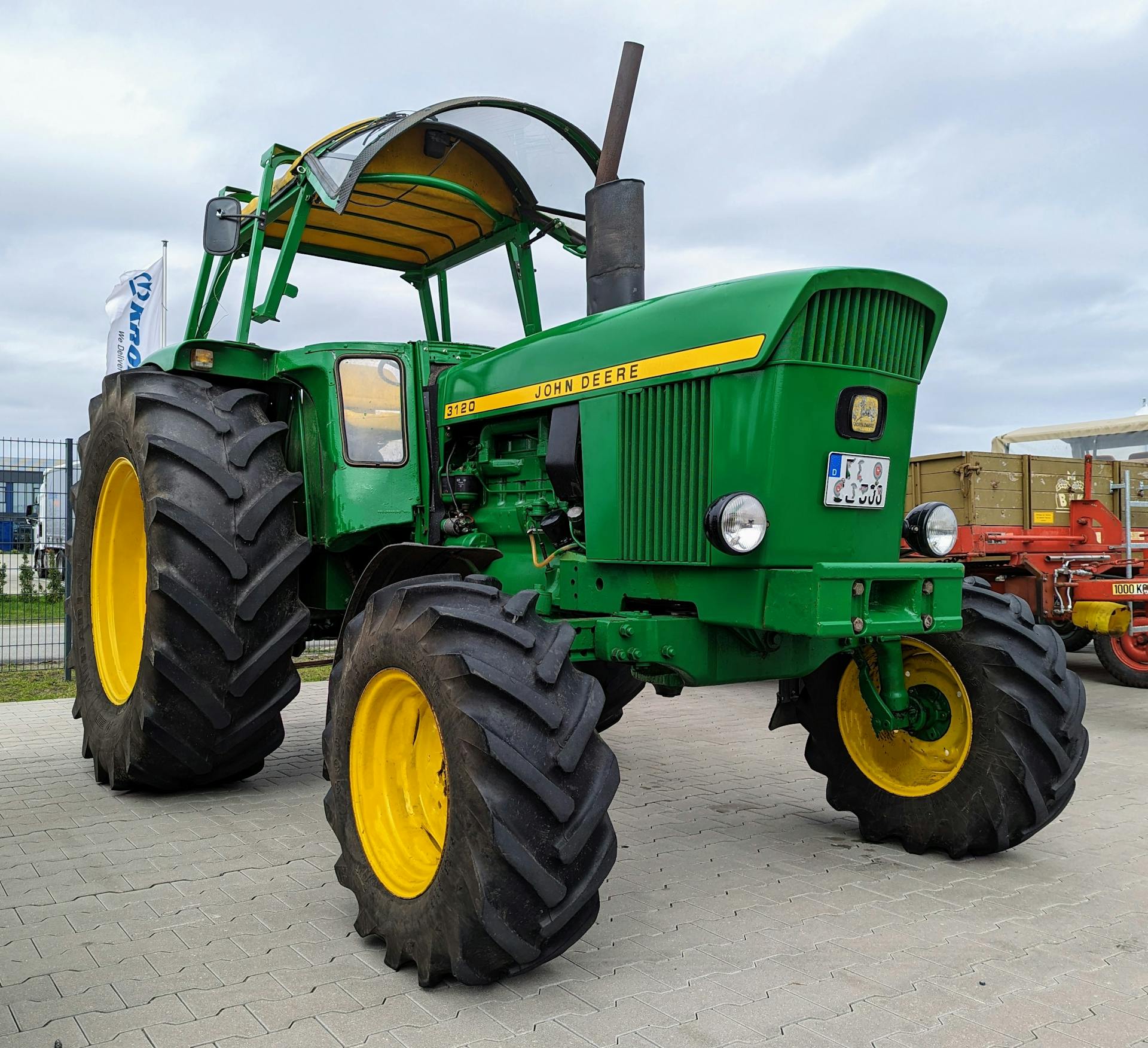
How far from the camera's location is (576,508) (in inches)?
164

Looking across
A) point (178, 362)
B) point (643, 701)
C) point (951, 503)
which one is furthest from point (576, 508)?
point (951, 503)

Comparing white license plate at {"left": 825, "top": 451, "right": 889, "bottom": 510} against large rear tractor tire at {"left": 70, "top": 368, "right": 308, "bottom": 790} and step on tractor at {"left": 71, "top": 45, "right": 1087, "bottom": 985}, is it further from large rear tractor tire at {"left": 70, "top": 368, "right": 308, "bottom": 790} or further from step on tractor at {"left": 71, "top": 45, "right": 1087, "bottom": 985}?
large rear tractor tire at {"left": 70, "top": 368, "right": 308, "bottom": 790}

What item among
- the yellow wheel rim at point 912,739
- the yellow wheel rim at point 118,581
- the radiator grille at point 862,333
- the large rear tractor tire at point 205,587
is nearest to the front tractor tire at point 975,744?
the yellow wheel rim at point 912,739

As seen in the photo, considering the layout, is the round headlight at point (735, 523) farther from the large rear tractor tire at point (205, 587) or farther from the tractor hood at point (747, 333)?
the large rear tractor tire at point (205, 587)

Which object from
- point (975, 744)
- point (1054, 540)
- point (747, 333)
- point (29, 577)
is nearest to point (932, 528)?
point (975, 744)

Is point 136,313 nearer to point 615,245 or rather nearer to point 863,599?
point 615,245

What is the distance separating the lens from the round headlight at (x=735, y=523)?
3311 mm

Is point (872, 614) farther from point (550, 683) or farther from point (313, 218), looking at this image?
point (313, 218)

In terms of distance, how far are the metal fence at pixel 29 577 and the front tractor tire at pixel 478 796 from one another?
5389 mm

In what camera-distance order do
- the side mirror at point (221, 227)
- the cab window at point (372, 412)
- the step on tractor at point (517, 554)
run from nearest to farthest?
the step on tractor at point (517, 554), the side mirror at point (221, 227), the cab window at point (372, 412)

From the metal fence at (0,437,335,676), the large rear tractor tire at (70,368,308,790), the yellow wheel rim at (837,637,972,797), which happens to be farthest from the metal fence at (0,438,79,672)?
the yellow wheel rim at (837,637,972,797)

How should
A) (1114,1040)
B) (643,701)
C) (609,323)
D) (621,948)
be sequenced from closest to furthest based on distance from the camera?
(1114,1040) → (621,948) → (609,323) → (643,701)

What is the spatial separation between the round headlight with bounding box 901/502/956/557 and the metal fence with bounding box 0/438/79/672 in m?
6.29

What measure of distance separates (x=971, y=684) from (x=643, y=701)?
15.8ft
